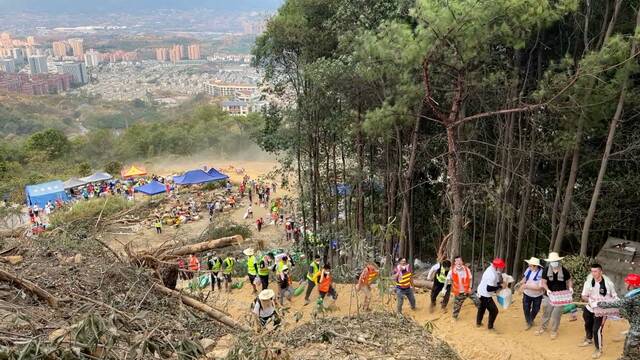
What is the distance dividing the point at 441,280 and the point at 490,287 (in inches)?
39.9

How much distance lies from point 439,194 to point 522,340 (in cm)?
677

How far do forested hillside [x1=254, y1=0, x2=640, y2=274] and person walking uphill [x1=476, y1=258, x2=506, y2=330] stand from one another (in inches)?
57.1

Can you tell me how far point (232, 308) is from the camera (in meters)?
9.48

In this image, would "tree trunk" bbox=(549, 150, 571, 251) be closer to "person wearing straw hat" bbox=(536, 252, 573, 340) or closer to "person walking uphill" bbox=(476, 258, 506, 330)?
"person wearing straw hat" bbox=(536, 252, 573, 340)

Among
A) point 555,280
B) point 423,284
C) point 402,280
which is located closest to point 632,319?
point 555,280

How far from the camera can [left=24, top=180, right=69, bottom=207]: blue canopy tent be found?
80.8 ft

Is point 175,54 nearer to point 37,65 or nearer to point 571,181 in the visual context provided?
point 37,65

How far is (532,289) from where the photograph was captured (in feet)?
21.9

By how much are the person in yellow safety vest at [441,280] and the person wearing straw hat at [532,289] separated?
3.71 feet

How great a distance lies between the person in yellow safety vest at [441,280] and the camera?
7566 millimetres

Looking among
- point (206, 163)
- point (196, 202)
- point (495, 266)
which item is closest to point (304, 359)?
point (495, 266)

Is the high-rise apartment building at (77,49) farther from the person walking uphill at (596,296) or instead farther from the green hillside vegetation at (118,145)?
the person walking uphill at (596,296)

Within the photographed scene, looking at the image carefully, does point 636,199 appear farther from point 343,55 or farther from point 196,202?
point 196,202

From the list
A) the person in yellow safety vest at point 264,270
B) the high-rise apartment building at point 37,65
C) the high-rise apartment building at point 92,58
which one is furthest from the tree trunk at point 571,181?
the high-rise apartment building at point 92,58
